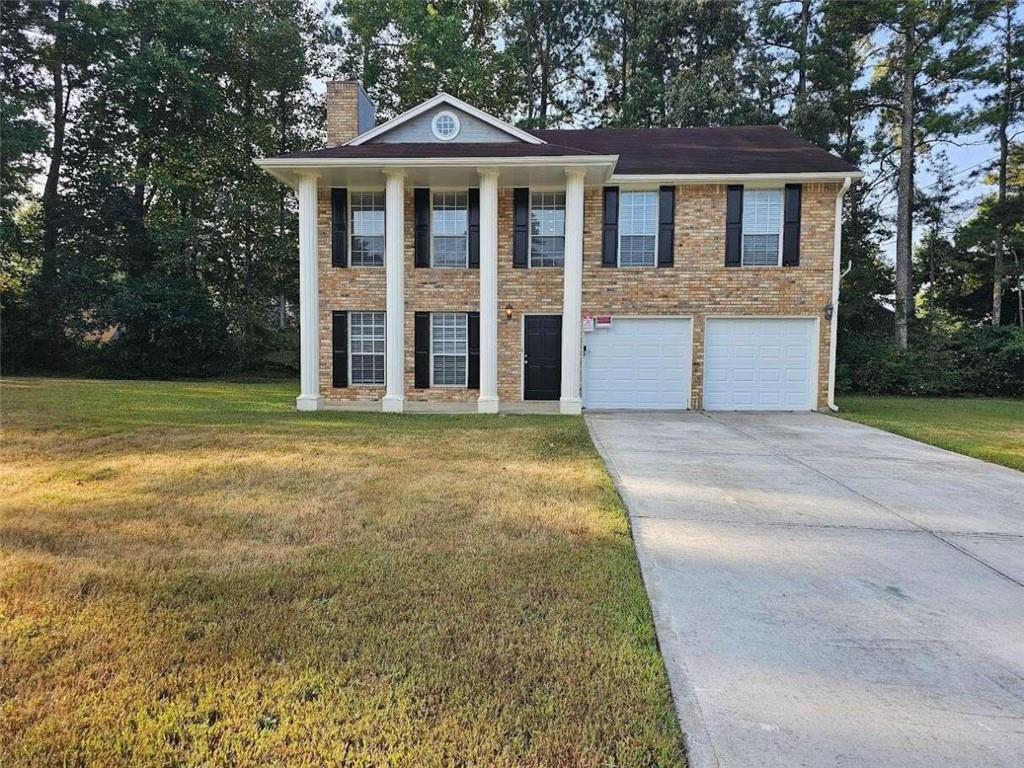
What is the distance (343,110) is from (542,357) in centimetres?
718

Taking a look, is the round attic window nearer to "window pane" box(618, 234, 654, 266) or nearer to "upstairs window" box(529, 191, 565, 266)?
"upstairs window" box(529, 191, 565, 266)

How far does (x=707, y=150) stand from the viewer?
13.3 metres

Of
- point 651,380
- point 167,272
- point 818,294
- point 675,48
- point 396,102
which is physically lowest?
point 651,380

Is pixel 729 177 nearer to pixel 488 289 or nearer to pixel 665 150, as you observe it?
pixel 665 150

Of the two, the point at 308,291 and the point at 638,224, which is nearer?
the point at 308,291

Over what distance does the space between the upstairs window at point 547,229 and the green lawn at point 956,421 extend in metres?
6.58

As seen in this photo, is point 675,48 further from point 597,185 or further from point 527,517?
point 527,517

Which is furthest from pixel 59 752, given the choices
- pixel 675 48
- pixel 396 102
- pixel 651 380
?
pixel 675 48

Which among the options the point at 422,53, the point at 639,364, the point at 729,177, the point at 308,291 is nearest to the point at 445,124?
the point at 308,291

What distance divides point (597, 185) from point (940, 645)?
1069 centimetres

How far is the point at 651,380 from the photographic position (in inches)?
485

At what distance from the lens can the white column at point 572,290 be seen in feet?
37.0

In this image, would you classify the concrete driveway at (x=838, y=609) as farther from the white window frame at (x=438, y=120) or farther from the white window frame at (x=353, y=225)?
the white window frame at (x=438, y=120)

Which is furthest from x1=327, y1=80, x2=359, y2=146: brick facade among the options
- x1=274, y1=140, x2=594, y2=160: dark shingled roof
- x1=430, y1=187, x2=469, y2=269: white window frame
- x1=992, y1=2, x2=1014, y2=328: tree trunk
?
x1=992, y1=2, x2=1014, y2=328: tree trunk
